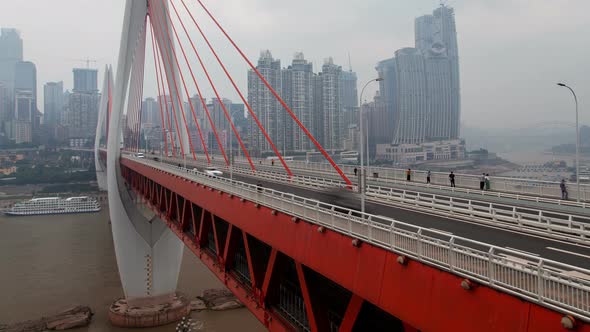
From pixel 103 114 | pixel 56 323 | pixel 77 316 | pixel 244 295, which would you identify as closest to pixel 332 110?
pixel 103 114

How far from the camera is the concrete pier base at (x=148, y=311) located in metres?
27.3

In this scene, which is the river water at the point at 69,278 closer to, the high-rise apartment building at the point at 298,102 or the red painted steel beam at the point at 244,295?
the red painted steel beam at the point at 244,295

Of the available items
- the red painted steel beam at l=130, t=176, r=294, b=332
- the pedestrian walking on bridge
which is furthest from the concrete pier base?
the pedestrian walking on bridge

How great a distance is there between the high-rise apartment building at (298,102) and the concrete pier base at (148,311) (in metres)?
44.1

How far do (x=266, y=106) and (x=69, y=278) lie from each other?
134 ft

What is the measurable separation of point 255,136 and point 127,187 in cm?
3981

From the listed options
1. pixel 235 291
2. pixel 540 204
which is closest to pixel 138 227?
pixel 235 291

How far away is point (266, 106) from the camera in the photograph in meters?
69.1

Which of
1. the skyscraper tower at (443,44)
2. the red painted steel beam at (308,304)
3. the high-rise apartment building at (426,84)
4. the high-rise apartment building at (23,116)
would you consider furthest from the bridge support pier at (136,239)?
the high-rise apartment building at (23,116)

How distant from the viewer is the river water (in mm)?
28094

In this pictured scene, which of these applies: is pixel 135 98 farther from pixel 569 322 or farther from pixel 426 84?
pixel 426 84

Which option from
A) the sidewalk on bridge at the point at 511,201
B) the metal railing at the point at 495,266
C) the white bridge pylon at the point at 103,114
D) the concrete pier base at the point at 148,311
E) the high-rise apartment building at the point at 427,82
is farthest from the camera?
the white bridge pylon at the point at 103,114

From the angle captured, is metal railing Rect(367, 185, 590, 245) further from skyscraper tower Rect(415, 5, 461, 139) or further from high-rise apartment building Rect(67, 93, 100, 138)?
high-rise apartment building Rect(67, 93, 100, 138)

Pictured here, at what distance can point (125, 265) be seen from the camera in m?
29.2
